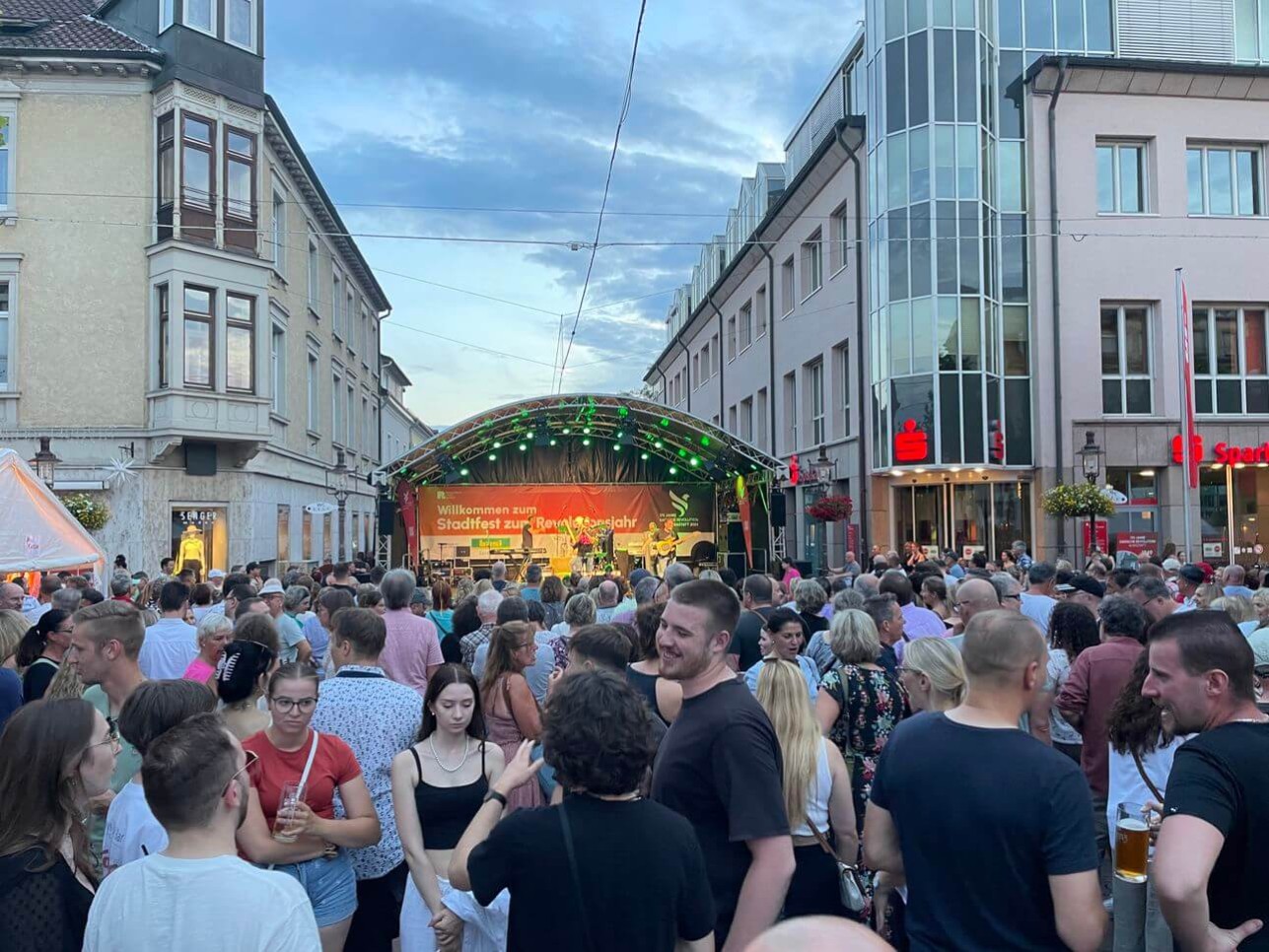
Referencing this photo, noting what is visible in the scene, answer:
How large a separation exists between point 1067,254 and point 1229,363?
411 centimetres

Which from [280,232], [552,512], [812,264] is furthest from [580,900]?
[552,512]

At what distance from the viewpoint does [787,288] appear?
90.9 feet

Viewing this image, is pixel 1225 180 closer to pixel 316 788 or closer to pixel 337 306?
pixel 337 306

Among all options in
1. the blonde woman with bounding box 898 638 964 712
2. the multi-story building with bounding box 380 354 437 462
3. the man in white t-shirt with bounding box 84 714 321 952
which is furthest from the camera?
the multi-story building with bounding box 380 354 437 462

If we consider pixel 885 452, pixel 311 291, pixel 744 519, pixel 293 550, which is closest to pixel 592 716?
pixel 885 452

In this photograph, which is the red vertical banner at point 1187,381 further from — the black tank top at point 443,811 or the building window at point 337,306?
the building window at point 337,306

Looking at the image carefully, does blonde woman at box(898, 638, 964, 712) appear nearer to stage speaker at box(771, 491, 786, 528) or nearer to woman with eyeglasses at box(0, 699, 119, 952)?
woman with eyeglasses at box(0, 699, 119, 952)

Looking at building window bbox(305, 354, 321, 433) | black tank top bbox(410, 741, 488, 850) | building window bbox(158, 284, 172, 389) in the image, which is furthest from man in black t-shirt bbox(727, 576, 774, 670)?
building window bbox(305, 354, 321, 433)

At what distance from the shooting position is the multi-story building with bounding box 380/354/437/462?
42531mm

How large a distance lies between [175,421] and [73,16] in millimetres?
9050

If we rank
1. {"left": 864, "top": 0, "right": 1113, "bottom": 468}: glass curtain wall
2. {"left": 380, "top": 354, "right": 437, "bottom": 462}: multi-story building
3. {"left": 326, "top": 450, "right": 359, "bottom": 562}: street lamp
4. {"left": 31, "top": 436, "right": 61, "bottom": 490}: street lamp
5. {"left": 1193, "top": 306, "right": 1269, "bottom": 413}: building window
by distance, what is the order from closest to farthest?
{"left": 31, "top": 436, "right": 61, "bottom": 490}: street lamp
{"left": 864, "top": 0, "right": 1113, "bottom": 468}: glass curtain wall
{"left": 1193, "top": 306, "right": 1269, "bottom": 413}: building window
{"left": 326, "top": 450, "right": 359, "bottom": 562}: street lamp
{"left": 380, "top": 354, "right": 437, "bottom": 462}: multi-story building

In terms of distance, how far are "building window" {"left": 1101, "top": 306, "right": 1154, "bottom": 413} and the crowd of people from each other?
18.1m

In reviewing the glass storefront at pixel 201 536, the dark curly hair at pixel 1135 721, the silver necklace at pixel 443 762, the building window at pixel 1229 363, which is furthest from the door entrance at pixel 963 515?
the silver necklace at pixel 443 762

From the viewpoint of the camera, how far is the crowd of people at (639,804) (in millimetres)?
2193
